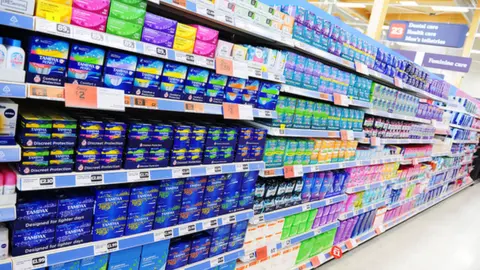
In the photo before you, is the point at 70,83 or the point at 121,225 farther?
the point at 121,225

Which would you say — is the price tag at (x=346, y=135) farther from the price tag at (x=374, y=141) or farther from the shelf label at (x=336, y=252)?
the shelf label at (x=336, y=252)

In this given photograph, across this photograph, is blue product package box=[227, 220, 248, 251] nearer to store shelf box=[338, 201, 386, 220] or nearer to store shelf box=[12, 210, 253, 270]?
store shelf box=[12, 210, 253, 270]

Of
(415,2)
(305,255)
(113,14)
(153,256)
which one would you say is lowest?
→ (305,255)

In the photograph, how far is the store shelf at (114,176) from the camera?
1316mm

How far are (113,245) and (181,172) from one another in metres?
0.50

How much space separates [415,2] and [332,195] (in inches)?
383

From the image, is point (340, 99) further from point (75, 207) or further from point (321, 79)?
point (75, 207)

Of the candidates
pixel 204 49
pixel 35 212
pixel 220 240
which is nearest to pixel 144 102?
pixel 204 49

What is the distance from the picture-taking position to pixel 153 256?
1815mm

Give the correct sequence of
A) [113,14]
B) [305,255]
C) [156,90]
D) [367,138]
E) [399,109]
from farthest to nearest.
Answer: [399,109] → [367,138] → [305,255] → [156,90] → [113,14]

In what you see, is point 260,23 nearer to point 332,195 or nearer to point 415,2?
point 332,195

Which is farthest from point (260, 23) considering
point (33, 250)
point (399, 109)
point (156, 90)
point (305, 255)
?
point (399, 109)

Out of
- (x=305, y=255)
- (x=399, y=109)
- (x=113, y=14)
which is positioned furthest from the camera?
(x=399, y=109)

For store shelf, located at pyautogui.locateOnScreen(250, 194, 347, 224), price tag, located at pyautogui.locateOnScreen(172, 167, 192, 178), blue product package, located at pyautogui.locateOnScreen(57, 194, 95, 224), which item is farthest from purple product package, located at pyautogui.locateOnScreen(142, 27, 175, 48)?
store shelf, located at pyautogui.locateOnScreen(250, 194, 347, 224)
